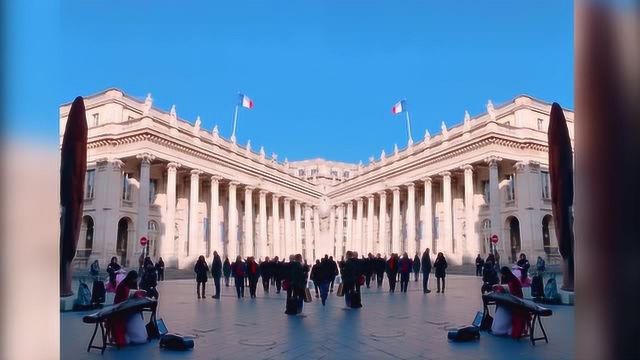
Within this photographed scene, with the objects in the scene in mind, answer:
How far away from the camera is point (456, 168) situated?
902 inches

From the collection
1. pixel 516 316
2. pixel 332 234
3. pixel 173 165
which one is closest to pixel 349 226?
pixel 332 234

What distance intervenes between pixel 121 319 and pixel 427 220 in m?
32.0

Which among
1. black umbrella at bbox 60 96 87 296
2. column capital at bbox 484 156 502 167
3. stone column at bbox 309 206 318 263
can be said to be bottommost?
stone column at bbox 309 206 318 263

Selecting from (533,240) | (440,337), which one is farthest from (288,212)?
(440,337)

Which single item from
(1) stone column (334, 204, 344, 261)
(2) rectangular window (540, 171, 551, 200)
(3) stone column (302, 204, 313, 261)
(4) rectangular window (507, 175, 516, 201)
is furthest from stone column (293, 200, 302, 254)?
(2) rectangular window (540, 171, 551, 200)

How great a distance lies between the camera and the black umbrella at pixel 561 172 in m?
5.84

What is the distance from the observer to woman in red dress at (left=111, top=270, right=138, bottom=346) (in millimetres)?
6816

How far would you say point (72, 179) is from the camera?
20.2 feet

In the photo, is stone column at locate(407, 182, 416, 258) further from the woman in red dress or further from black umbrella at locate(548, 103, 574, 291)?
the woman in red dress

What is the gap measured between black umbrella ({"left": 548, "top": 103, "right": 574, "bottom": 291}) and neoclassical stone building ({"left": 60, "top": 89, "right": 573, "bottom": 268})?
486mm

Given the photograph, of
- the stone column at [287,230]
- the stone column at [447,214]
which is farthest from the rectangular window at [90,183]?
the stone column at [287,230]
